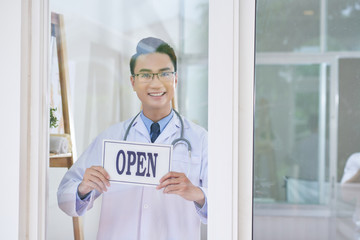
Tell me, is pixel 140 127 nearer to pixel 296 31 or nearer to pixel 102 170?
pixel 102 170

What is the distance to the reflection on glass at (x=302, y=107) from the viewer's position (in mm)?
1840

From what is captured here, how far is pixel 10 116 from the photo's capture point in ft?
3.82

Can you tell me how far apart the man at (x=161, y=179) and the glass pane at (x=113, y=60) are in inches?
0.9

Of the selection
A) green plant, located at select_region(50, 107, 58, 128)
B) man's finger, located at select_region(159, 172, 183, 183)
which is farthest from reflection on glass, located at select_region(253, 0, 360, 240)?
green plant, located at select_region(50, 107, 58, 128)

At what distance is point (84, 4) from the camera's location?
3.90 feet

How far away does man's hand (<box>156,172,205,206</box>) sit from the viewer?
3.67 ft

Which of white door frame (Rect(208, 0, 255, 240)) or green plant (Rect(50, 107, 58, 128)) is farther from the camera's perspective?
green plant (Rect(50, 107, 58, 128))

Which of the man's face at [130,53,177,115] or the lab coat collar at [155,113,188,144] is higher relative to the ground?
the man's face at [130,53,177,115]

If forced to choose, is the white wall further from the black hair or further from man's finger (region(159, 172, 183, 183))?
man's finger (region(159, 172, 183, 183))

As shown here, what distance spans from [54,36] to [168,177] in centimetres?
64

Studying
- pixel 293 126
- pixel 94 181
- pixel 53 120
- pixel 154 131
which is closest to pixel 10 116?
pixel 53 120

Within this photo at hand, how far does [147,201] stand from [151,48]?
509mm

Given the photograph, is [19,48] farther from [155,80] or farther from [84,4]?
[155,80]

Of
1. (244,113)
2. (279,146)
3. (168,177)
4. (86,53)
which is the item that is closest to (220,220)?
(168,177)
